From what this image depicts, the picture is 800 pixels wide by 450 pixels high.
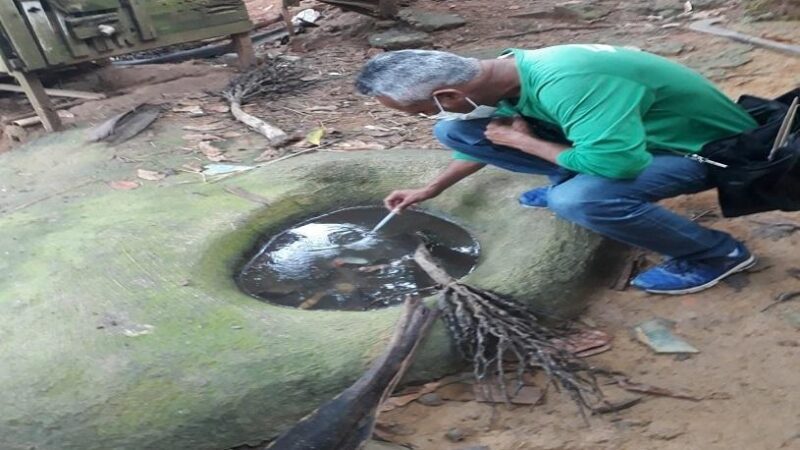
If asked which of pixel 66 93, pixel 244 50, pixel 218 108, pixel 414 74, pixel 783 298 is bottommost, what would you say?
pixel 783 298

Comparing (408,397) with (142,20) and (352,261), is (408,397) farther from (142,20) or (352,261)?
(142,20)

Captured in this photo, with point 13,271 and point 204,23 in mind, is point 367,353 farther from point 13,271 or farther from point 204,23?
point 204,23

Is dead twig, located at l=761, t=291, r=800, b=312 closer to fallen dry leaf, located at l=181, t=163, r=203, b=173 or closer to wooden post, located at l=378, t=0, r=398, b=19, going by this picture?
fallen dry leaf, located at l=181, t=163, r=203, b=173

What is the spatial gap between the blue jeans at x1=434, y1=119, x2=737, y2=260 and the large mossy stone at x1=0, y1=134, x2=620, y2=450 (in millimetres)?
259

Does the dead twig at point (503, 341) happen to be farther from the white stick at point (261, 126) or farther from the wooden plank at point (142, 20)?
the wooden plank at point (142, 20)

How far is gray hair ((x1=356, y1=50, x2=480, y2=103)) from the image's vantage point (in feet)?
7.84

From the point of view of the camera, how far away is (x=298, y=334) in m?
2.38

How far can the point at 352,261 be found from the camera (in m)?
3.09

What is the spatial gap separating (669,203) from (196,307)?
2252mm

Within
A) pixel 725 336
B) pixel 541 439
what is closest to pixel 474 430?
pixel 541 439

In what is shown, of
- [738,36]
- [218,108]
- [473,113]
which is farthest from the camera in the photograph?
[218,108]

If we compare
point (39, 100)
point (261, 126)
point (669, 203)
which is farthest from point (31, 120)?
point (669, 203)

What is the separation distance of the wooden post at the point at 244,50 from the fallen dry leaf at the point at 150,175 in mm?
2613

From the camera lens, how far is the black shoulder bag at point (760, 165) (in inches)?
92.8
